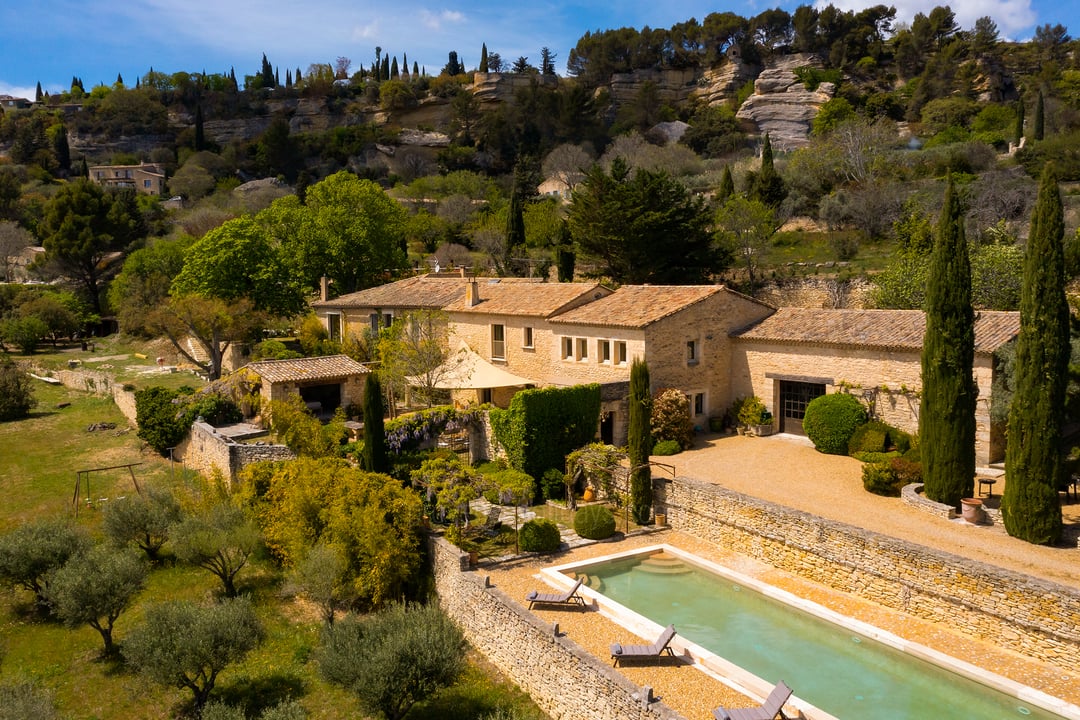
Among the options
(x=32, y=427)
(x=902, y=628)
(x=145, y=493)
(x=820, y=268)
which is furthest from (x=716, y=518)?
(x=32, y=427)

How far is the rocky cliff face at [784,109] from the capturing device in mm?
92750

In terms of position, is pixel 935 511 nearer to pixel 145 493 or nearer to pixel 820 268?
pixel 145 493

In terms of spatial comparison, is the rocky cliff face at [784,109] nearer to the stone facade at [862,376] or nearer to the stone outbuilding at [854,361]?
the stone outbuilding at [854,361]

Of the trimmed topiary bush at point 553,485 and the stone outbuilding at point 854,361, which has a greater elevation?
the stone outbuilding at point 854,361

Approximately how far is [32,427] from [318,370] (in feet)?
47.8

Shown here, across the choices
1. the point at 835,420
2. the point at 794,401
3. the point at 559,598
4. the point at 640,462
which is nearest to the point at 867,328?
the point at 835,420

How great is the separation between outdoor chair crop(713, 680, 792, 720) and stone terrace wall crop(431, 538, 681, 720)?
30.7 inches

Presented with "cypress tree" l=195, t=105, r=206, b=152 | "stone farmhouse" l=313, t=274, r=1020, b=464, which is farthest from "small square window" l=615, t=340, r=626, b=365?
"cypress tree" l=195, t=105, r=206, b=152

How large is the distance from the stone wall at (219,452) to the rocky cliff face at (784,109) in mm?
82088

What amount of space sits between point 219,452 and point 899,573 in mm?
20793

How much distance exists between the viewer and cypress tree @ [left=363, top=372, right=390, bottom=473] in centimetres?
2103

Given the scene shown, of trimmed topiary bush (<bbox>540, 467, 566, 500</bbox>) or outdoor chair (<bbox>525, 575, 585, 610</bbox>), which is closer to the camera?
outdoor chair (<bbox>525, 575, 585, 610</bbox>)

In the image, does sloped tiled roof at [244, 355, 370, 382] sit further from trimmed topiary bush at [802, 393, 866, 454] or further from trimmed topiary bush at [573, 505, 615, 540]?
trimmed topiary bush at [802, 393, 866, 454]

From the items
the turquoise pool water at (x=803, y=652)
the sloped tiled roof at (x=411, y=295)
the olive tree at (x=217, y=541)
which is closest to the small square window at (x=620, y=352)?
the turquoise pool water at (x=803, y=652)
